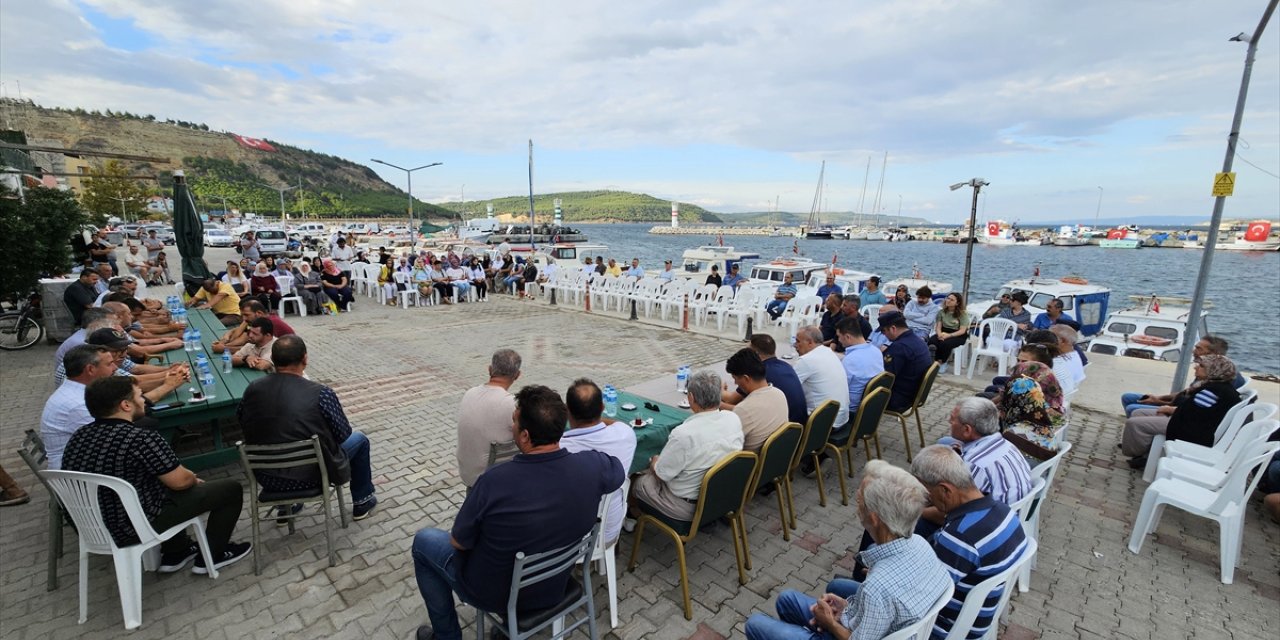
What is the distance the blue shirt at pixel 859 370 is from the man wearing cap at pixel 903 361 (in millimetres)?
375

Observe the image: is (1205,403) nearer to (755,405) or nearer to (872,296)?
(755,405)

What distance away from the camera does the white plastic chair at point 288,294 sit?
11.5m

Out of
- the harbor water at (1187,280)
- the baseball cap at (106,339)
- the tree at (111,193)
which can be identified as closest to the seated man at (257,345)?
the baseball cap at (106,339)

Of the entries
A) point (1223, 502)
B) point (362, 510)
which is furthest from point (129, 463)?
point (1223, 502)

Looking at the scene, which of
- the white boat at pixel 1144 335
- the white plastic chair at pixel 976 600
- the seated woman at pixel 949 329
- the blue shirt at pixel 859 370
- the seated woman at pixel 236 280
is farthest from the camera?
the white boat at pixel 1144 335

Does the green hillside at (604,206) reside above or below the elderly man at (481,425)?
above

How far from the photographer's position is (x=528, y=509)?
1.97 metres

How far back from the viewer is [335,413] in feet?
10.9

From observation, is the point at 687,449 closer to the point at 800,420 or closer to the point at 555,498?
the point at 555,498

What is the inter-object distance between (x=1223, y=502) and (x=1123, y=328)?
11760 millimetres

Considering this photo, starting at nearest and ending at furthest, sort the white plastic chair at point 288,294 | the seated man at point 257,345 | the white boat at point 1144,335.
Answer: the seated man at point 257,345 → the white boat at point 1144,335 → the white plastic chair at point 288,294

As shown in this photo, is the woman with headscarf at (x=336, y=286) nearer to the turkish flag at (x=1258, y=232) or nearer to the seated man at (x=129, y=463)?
the seated man at (x=129, y=463)

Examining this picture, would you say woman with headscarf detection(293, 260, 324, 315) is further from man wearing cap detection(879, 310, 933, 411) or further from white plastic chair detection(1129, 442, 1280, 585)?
white plastic chair detection(1129, 442, 1280, 585)

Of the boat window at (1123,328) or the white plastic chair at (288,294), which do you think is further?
the boat window at (1123,328)
